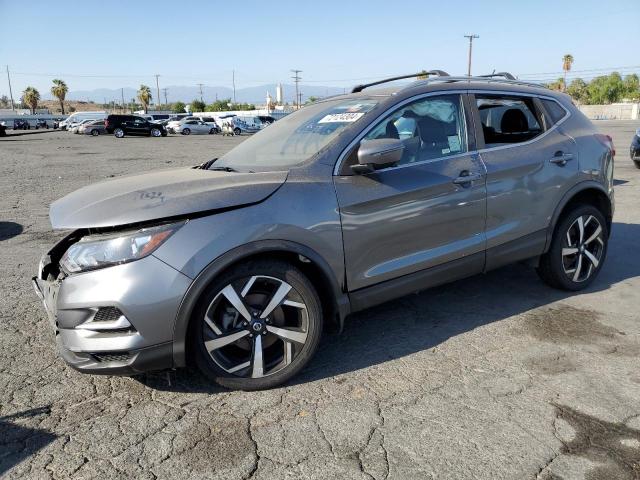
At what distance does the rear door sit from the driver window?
0.19 meters

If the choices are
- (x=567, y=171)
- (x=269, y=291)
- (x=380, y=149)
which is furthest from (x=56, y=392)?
(x=567, y=171)

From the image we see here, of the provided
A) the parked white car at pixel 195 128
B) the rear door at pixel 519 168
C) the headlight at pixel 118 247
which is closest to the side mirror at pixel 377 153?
the rear door at pixel 519 168

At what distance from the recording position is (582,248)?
463 cm

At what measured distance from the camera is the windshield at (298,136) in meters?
3.56

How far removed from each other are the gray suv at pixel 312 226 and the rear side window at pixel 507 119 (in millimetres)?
14

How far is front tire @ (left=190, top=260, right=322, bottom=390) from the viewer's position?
2.94m

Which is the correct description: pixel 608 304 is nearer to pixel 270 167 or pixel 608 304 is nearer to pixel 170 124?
pixel 270 167

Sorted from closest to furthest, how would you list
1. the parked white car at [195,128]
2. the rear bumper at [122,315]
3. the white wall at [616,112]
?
the rear bumper at [122,315], the parked white car at [195,128], the white wall at [616,112]

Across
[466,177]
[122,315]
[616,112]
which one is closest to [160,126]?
[466,177]

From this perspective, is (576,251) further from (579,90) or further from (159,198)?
(579,90)

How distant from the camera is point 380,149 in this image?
125 inches

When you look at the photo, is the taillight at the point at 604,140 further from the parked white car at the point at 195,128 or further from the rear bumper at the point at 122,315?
the parked white car at the point at 195,128

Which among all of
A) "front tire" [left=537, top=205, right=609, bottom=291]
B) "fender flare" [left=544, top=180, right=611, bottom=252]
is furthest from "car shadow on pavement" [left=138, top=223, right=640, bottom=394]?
"fender flare" [left=544, top=180, right=611, bottom=252]

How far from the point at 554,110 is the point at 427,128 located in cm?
147
